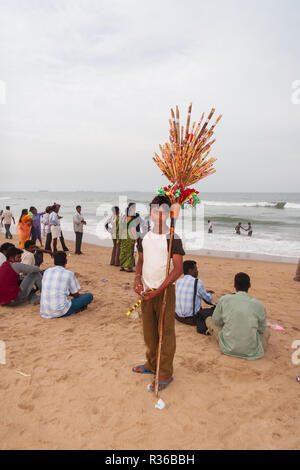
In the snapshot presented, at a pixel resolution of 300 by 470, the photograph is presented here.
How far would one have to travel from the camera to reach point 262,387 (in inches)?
129

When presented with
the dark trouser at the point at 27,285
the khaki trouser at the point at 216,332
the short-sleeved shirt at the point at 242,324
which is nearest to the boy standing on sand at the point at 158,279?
the short-sleeved shirt at the point at 242,324

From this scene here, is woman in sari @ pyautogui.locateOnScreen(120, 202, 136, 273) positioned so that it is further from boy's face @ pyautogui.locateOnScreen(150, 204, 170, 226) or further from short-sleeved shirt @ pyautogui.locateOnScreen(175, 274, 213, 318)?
boy's face @ pyautogui.locateOnScreen(150, 204, 170, 226)

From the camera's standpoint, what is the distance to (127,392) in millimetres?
3158

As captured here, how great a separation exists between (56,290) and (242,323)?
2.87 m

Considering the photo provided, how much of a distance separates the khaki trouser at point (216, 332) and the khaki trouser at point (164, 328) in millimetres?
1151

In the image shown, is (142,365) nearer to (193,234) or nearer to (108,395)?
(108,395)

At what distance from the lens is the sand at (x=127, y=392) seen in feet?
8.48

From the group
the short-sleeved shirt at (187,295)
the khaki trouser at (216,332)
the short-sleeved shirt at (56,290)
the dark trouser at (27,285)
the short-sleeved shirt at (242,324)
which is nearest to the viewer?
the short-sleeved shirt at (242,324)

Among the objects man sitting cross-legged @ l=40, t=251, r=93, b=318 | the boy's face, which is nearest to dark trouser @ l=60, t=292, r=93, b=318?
man sitting cross-legged @ l=40, t=251, r=93, b=318

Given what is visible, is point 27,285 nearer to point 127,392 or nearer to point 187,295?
point 187,295

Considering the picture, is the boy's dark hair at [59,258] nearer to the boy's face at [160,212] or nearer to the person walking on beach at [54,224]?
the boy's face at [160,212]

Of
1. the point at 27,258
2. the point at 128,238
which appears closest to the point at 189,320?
the point at 27,258
